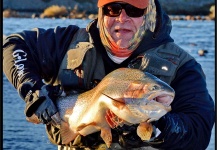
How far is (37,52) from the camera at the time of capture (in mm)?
4418

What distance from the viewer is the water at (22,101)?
8594 mm

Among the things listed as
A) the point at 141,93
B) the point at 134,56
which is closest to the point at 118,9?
the point at 134,56

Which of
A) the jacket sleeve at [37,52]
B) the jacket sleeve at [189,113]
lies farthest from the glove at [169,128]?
the jacket sleeve at [37,52]

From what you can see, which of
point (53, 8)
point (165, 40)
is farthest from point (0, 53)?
point (53, 8)

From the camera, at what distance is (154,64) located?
4.25m

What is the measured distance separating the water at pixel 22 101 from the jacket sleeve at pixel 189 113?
11.5 ft

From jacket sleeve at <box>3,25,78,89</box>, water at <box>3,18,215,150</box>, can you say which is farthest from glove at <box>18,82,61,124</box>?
water at <box>3,18,215,150</box>

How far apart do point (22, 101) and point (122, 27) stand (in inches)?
254

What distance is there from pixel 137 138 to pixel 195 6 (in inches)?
552

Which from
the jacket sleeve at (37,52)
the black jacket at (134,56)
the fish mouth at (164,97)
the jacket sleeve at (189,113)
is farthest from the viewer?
the jacket sleeve at (37,52)

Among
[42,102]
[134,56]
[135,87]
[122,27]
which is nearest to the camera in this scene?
[135,87]

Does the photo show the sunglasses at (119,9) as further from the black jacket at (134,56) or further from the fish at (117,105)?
the fish at (117,105)

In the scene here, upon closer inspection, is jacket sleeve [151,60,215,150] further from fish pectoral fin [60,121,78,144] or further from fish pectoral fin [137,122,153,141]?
fish pectoral fin [60,121,78,144]

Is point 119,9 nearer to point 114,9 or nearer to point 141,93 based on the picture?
point 114,9
